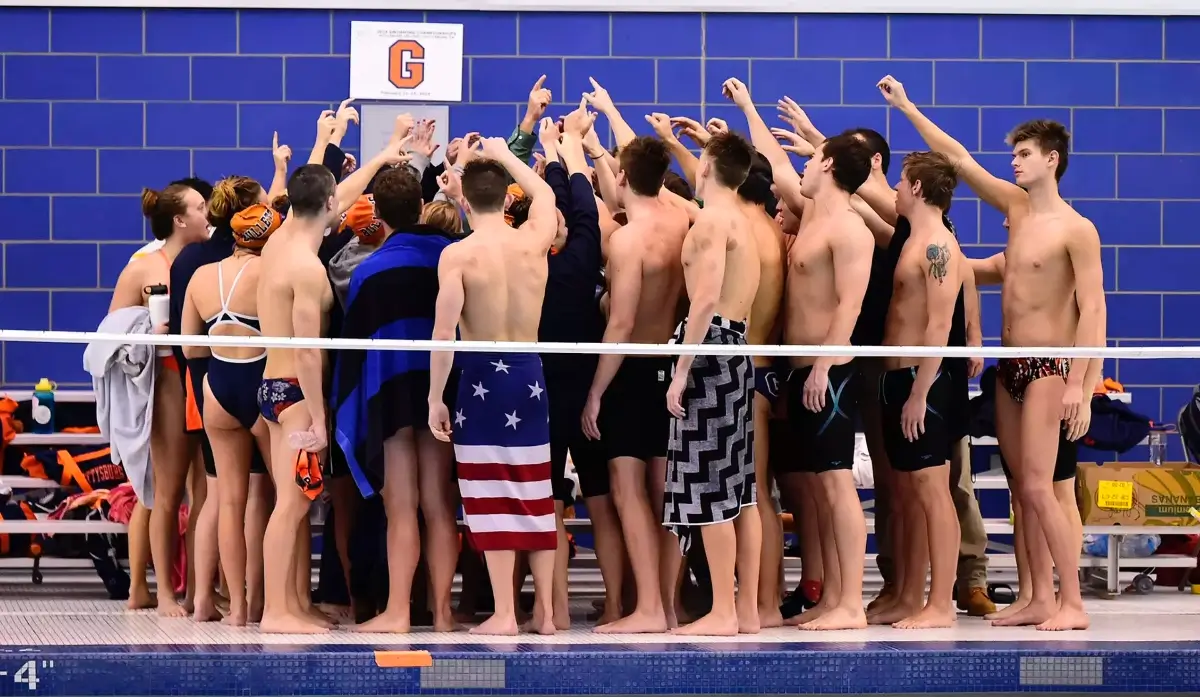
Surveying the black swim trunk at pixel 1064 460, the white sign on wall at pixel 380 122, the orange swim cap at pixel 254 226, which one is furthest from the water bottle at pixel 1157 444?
the orange swim cap at pixel 254 226

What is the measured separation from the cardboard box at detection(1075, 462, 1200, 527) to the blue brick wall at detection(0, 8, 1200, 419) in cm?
153

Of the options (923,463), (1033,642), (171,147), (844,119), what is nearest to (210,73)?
(171,147)

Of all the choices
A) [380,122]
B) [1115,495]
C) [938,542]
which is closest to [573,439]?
[938,542]

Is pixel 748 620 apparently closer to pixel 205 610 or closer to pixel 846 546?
pixel 846 546

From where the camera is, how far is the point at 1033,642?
505 centimetres

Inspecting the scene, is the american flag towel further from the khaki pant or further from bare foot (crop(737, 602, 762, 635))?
the khaki pant

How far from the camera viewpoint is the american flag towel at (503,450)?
523cm

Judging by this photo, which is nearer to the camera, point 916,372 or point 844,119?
point 916,372

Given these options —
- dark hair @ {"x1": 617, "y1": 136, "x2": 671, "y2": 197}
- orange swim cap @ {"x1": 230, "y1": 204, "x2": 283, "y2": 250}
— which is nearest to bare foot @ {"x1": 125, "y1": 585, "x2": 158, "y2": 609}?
orange swim cap @ {"x1": 230, "y1": 204, "x2": 283, "y2": 250}

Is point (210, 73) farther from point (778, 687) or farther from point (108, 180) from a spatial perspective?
point (778, 687)

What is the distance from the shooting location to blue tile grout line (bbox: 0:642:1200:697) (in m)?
4.66

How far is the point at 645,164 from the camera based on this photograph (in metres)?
5.50

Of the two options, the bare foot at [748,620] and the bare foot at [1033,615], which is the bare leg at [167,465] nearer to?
the bare foot at [748,620]

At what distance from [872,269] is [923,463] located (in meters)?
0.80
